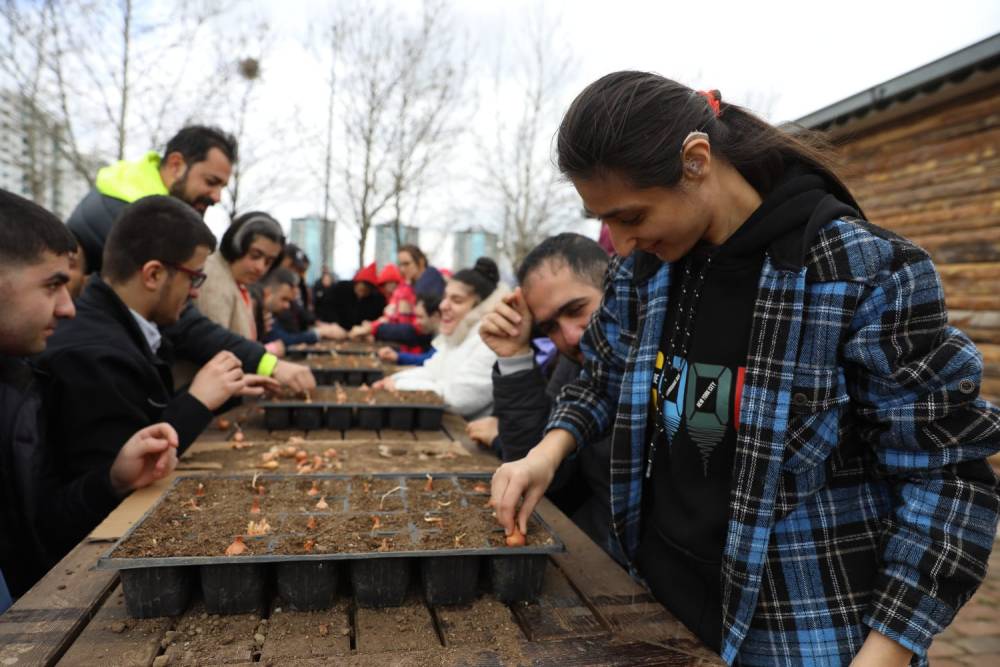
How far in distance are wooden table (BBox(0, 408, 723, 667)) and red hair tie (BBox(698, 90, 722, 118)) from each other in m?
1.06

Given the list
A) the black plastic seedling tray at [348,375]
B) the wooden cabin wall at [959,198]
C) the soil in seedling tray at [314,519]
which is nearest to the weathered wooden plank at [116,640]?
the soil in seedling tray at [314,519]

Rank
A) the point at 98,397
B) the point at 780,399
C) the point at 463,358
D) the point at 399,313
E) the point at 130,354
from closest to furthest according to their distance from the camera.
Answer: the point at 780,399
the point at 98,397
the point at 130,354
the point at 463,358
the point at 399,313

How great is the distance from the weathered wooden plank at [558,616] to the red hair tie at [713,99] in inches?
42.2

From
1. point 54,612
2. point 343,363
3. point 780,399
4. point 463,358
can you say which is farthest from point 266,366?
point 780,399

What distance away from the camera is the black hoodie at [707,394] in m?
1.17

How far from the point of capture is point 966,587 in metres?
0.98

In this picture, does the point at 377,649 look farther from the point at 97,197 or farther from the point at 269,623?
the point at 97,197

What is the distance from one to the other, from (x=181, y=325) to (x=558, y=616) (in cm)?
296

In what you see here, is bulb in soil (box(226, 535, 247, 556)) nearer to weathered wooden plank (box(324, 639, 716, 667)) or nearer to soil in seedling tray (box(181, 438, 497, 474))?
weathered wooden plank (box(324, 639, 716, 667))

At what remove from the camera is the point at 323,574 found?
4.10 ft

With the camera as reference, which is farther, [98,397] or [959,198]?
[959,198]

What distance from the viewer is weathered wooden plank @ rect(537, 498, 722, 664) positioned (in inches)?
46.4

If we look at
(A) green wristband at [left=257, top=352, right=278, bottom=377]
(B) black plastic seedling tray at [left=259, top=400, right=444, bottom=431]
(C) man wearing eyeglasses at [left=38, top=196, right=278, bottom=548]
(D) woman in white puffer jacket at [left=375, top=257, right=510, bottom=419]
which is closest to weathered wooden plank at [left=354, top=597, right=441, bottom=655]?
(C) man wearing eyeglasses at [left=38, top=196, right=278, bottom=548]

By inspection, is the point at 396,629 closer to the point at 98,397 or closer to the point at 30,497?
the point at 30,497
